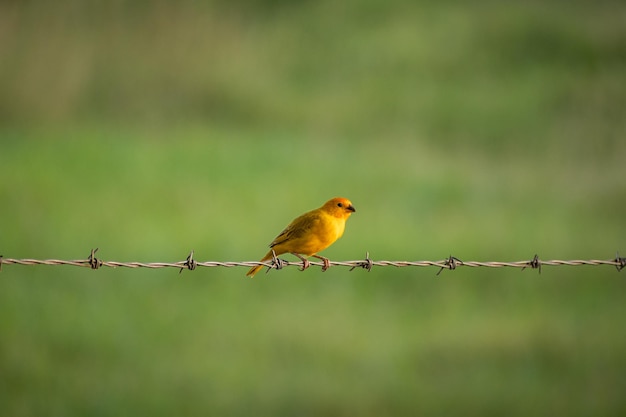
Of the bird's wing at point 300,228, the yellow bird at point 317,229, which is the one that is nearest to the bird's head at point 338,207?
the yellow bird at point 317,229

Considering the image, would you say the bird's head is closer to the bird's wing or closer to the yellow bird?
the yellow bird

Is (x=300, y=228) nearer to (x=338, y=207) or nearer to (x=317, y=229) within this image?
(x=317, y=229)

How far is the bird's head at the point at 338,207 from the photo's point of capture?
654 cm

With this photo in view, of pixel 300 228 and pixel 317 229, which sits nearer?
pixel 317 229

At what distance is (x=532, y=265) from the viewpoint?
19.0ft

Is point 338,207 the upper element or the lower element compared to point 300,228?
upper

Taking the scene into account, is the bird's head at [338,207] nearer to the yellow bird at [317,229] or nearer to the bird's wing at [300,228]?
the yellow bird at [317,229]

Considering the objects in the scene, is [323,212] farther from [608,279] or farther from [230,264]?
[608,279]

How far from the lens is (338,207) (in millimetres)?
6562

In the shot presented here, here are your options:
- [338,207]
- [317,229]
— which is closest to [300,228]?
[317,229]

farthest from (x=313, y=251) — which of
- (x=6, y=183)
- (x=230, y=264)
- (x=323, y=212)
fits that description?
(x=6, y=183)

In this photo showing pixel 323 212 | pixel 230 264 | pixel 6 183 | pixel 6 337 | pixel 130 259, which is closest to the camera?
pixel 230 264

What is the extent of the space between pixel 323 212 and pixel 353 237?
11822mm

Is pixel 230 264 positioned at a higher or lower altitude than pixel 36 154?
lower
